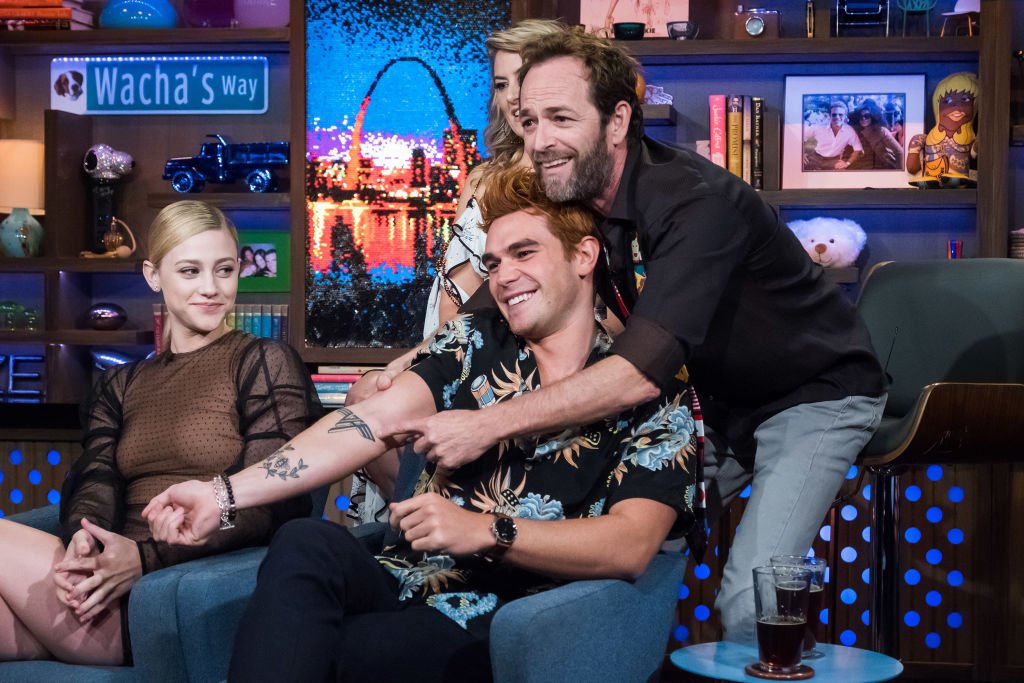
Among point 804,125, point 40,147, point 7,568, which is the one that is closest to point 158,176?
point 40,147

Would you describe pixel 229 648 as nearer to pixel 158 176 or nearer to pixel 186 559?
pixel 186 559

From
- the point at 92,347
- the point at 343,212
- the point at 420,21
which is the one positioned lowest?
the point at 92,347

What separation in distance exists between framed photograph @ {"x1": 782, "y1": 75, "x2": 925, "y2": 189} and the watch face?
2.86 metres

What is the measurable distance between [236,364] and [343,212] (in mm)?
1964

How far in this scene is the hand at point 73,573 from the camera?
2223 mm

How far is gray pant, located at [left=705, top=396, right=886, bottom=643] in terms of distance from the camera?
234 centimetres

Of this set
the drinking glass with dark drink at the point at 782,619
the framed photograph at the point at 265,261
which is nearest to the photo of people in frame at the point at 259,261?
the framed photograph at the point at 265,261

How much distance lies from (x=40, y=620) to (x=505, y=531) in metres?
0.94

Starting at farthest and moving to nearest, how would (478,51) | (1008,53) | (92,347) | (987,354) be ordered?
1. (92,347)
2. (478,51)
3. (1008,53)
4. (987,354)

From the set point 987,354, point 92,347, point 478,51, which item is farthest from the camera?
point 92,347

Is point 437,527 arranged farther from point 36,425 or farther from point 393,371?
point 36,425

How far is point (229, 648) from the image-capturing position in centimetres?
218

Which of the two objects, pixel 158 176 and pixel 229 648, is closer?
pixel 229 648

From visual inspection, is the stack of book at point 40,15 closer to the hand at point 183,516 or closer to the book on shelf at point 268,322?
the book on shelf at point 268,322
